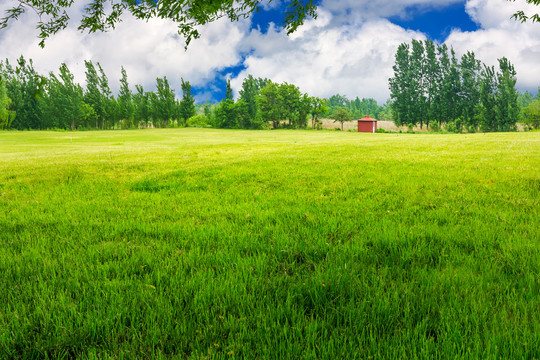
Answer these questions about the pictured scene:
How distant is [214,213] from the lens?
14.2ft

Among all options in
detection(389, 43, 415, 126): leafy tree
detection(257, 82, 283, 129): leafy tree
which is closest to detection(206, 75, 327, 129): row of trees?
detection(257, 82, 283, 129): leafy tree

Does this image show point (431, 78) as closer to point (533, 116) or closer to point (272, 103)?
point (533, 116)

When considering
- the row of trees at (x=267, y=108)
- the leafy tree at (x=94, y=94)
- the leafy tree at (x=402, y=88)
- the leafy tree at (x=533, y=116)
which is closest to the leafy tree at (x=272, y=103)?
the row of trees at (x=267, y=108)

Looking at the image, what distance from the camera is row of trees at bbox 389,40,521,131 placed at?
2485 inches

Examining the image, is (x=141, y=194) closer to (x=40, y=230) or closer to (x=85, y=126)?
(x=40, y=230)

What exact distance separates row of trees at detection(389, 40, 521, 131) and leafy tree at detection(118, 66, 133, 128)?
254ft

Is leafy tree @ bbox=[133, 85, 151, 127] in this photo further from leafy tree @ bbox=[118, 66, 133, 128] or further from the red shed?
the red shed

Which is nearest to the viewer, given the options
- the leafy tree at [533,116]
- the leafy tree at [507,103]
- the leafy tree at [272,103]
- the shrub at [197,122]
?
the leafy tree at [507,103]

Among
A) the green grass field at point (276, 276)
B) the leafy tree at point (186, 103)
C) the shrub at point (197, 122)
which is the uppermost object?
the leafy tree at point (186, 103)

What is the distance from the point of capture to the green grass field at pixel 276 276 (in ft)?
5.49

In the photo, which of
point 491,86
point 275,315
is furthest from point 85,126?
point 491,86

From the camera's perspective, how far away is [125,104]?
79562 millimetres

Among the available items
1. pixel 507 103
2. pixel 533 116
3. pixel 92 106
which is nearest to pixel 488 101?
pixel 507 103

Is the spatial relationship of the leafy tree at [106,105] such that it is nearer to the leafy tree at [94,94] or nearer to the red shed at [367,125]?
the leafy tree at [94,94]
